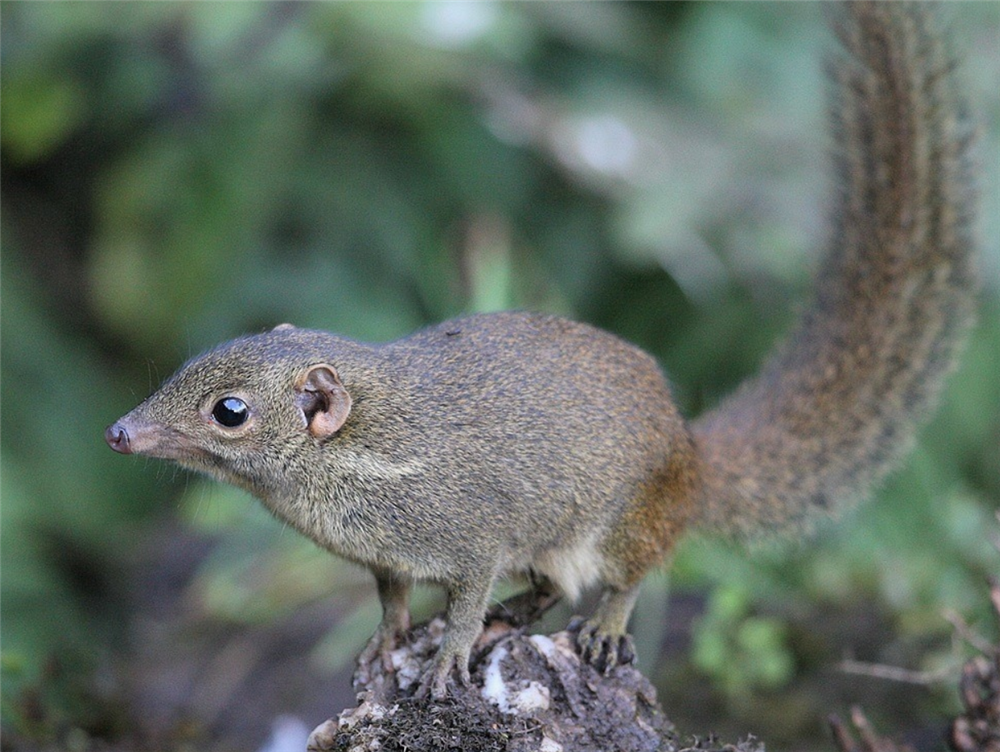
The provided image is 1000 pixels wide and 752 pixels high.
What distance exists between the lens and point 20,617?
218 inches

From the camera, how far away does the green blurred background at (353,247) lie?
5.03m

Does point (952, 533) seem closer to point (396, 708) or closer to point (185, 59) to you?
point (396, 708)

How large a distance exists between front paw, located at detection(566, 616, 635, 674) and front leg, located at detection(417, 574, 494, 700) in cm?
31

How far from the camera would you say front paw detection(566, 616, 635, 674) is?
3.10 metres

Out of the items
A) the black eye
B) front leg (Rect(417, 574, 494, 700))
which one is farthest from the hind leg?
the black eye

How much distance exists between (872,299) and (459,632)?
1.77m

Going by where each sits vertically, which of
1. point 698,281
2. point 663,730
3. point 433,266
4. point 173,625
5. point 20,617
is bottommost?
point 663,730

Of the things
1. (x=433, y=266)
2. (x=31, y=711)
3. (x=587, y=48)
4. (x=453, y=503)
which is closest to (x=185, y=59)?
(x=433, y=266)

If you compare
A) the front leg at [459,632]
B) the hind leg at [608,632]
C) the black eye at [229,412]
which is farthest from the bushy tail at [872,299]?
the black eye at [229,412]

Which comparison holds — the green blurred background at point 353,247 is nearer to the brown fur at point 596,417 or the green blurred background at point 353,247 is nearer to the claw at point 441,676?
the brown fur at point 596,417

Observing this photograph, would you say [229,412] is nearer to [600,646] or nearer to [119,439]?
[119,439]

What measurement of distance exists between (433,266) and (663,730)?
3.67 m

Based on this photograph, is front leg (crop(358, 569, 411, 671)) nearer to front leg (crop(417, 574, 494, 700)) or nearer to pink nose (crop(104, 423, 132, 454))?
front leg (crop(417, 574, 494, 700))

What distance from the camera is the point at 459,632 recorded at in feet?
9.69
